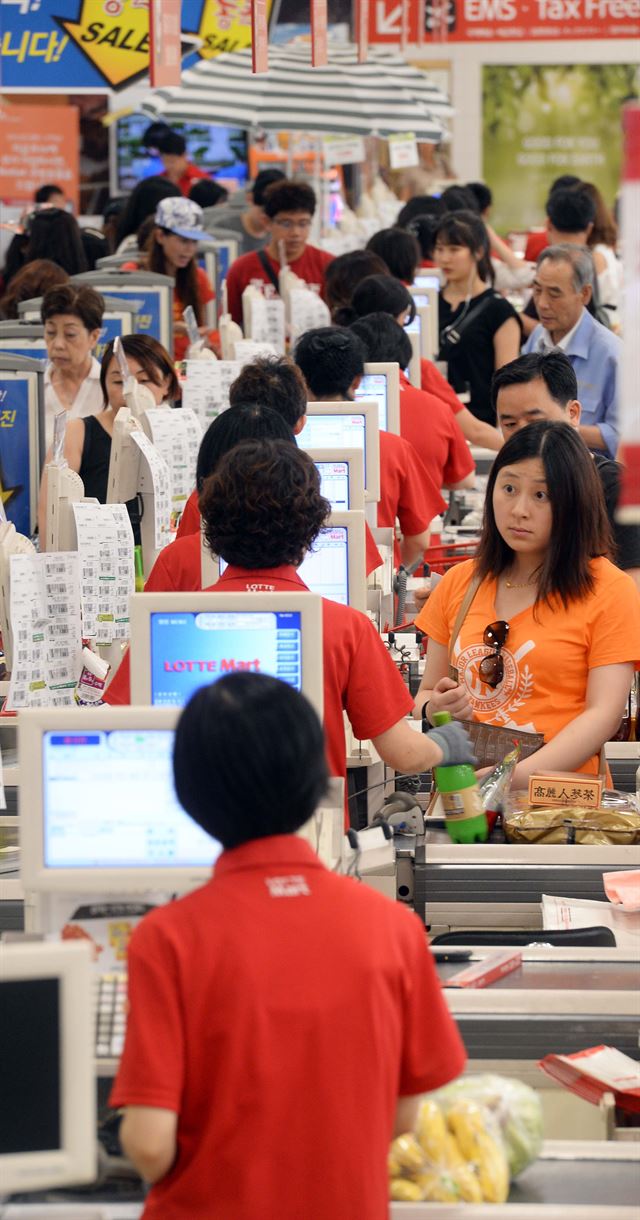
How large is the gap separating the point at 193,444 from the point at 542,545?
1.71 m

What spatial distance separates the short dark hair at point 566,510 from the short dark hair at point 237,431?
18.9 inches

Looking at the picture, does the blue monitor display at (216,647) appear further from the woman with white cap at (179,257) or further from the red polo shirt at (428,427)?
the woman with white cap at (179,257)

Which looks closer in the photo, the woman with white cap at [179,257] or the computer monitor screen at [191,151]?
the woman with white cap at [179,257]

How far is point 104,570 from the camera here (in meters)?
3.90

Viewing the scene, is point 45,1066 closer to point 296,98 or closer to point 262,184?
point 296,98

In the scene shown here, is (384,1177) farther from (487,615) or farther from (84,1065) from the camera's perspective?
(487,615)

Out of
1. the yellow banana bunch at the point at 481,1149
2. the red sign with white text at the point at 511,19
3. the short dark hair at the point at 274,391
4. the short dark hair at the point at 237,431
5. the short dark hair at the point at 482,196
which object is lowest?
the yellow banana bunch at the point at 481,1149

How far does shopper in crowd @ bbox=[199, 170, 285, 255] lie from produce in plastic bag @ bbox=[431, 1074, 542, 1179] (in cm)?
1008

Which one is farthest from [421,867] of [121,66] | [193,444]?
[121,66]

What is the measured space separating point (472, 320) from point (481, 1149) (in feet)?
21.8

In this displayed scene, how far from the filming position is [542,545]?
12.8 feet

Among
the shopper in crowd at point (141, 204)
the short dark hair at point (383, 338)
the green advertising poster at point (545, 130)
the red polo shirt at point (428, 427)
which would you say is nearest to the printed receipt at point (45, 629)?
the red polo shirt at point (428, 427)

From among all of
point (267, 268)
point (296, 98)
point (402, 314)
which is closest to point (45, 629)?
point (402, 314)

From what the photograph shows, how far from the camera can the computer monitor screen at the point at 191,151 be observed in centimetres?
2006
